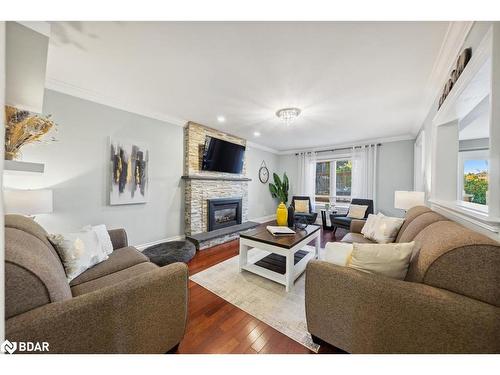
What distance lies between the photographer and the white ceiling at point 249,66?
1.37 meters

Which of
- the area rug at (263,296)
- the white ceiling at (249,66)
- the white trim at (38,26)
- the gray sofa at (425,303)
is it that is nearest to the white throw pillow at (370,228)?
the area rug at (263,296)

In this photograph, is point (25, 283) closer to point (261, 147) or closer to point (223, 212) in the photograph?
point (223, 212)

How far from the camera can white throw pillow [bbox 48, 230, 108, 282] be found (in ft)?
4.11

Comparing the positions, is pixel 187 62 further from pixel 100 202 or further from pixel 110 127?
pixel 100 202

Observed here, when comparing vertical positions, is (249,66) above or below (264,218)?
above

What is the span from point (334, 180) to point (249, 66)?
4251 millimetres

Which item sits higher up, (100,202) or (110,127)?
(110,127)

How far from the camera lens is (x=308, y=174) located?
539 cm

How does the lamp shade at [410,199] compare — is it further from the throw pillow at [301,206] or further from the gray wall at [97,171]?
the gray wall at [97,171]

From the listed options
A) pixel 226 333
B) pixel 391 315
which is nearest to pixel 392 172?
pixel 391 315

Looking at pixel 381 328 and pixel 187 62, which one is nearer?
pixel 381 328
